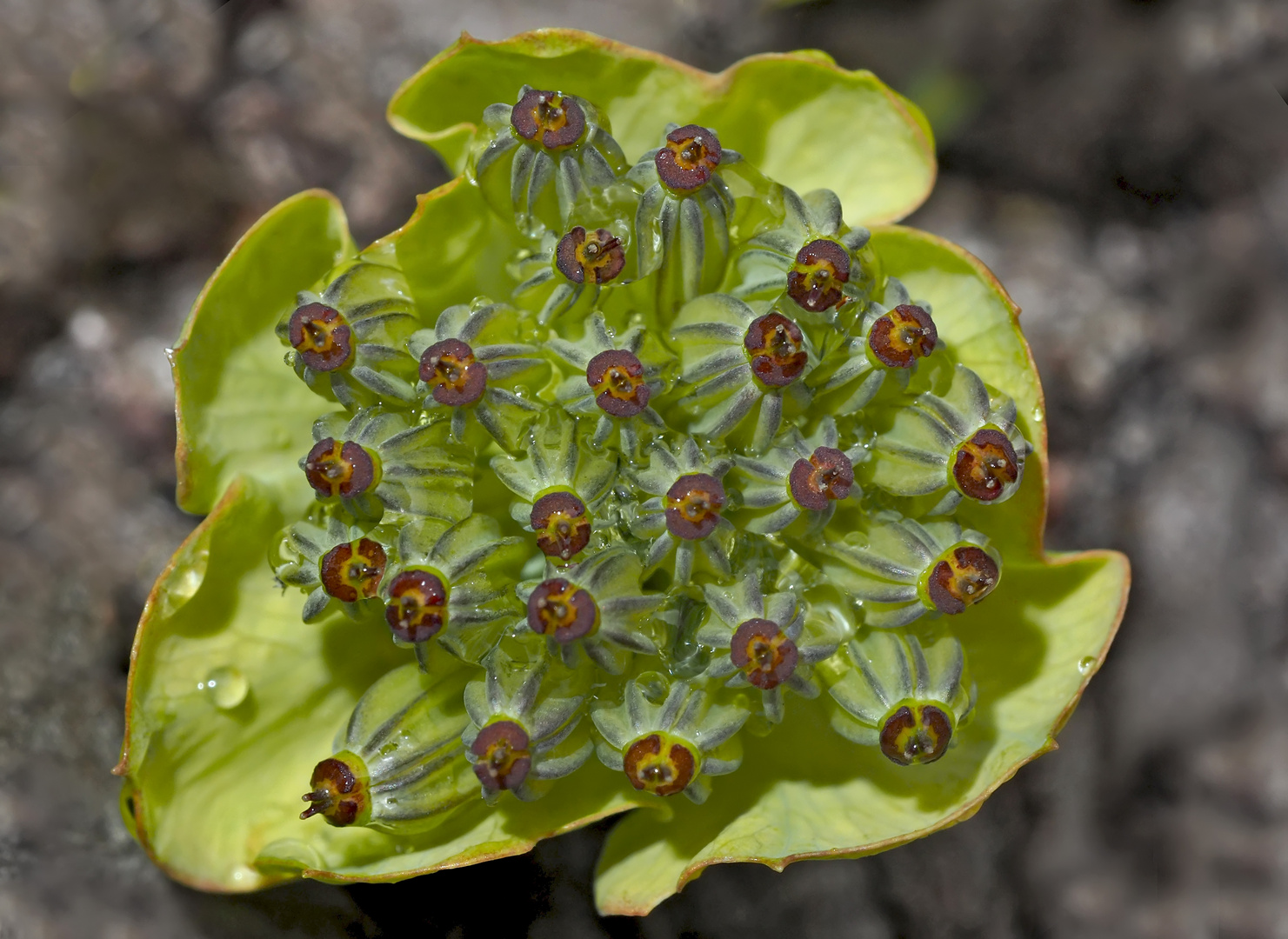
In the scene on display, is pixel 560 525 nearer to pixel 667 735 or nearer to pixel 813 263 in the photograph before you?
pixel 667 735

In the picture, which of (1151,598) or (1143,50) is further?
(1143,50)

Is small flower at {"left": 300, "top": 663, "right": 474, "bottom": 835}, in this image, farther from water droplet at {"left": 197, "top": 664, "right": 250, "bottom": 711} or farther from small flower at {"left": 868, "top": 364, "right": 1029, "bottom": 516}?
small flower at {"left": 868, "top": 364, "right": 1029, "bottom": 516}

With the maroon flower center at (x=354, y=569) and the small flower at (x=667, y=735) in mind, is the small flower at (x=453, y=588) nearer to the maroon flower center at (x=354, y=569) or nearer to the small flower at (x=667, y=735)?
the maroon flower center at (x=354, y=569)

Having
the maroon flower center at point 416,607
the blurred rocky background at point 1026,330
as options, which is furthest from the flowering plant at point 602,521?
the blurred rocky background at point 1026,330

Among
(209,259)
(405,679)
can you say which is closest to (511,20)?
(209,259)

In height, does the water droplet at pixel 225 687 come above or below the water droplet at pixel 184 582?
below

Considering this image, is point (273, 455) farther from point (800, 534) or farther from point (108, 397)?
point (800, 534)
